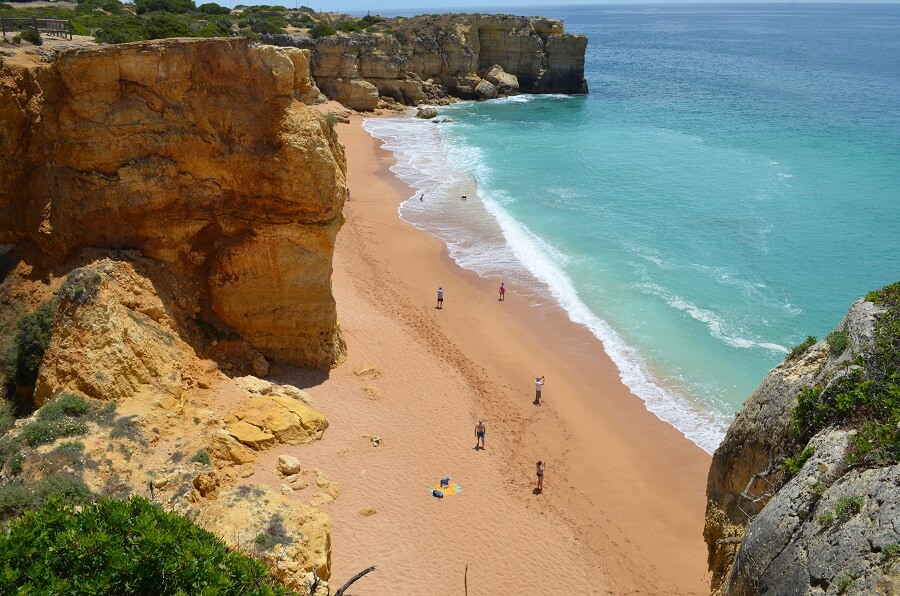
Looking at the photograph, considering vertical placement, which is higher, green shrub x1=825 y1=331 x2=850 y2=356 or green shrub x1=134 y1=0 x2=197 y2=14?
green shrub x1=134 y1=0 x2=197 y2=14

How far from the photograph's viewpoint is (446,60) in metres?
76.8

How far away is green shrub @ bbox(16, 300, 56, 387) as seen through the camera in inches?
553

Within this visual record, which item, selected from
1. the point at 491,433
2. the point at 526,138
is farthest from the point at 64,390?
the point at 526,138

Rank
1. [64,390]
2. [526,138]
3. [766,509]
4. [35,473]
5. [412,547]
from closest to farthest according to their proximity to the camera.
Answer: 1. [766,509]
2. [35,473]
3. [64,390]
4. [412,547]
5. [526,138]

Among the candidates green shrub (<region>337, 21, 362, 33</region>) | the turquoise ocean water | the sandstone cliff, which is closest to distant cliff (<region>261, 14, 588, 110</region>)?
green shrub (<region>337, 21, 362, 33</region>)

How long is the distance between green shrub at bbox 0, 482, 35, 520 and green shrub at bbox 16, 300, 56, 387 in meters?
4.05

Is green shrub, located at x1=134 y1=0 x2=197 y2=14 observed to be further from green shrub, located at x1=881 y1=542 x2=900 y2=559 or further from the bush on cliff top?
green shrub, located at x1=881 y1=542 x2=900 y2=559

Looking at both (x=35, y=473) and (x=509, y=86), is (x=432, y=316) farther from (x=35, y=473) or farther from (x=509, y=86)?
(x=509, y=86)

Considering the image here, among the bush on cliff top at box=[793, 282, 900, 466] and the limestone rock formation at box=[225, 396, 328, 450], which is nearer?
the bush on cliff top at box=[793, 282, 900, 466]

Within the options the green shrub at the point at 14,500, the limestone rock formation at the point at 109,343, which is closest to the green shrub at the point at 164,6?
the limestone rock formation at the point at 109,343

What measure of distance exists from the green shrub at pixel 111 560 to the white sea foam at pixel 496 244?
52.1 ft

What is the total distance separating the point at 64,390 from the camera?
13.1 meters

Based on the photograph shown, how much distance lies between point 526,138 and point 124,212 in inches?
1893

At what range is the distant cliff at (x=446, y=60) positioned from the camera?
66.2 metres
